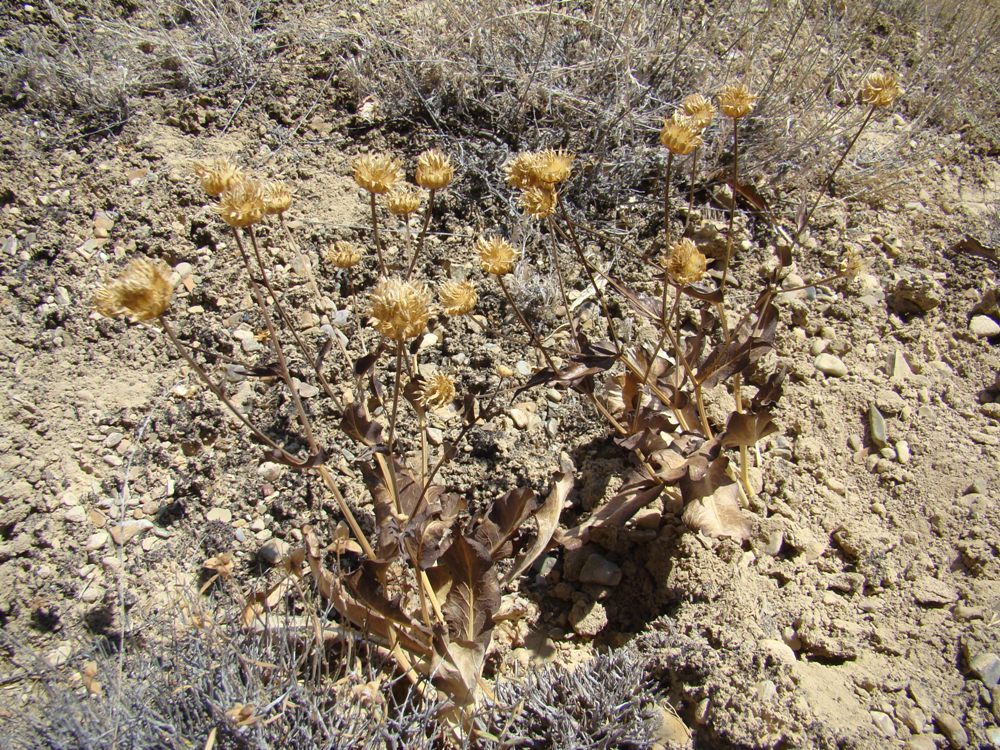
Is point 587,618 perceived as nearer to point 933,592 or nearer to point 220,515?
point 933,592

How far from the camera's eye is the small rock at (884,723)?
205 centimetres

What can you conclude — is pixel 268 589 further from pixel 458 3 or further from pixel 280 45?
pixel 458 3

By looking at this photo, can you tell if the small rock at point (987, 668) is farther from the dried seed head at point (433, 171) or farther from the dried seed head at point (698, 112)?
the dried seed head at point (433, 171)

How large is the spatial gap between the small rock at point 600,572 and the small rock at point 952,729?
102 cm

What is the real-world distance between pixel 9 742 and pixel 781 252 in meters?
2.77

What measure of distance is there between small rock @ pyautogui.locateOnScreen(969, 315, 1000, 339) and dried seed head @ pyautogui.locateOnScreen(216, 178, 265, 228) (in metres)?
2.94

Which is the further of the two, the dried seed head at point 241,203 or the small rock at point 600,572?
the small rock at point 600,572

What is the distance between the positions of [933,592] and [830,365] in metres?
0.97

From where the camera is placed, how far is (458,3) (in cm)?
394

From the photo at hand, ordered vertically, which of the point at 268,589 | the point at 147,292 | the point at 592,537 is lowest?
the point at 268,589

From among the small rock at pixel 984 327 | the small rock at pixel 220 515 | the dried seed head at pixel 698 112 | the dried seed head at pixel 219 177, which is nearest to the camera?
the dried seed head at pixel 219 177

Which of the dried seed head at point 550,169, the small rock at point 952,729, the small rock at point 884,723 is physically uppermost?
the dried seed head at point 550,169

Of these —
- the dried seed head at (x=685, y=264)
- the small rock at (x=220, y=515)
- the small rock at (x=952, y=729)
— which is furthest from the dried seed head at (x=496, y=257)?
the small rock at (x=952, y=729)

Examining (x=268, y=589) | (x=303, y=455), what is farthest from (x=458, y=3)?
(x=268, y=589)
